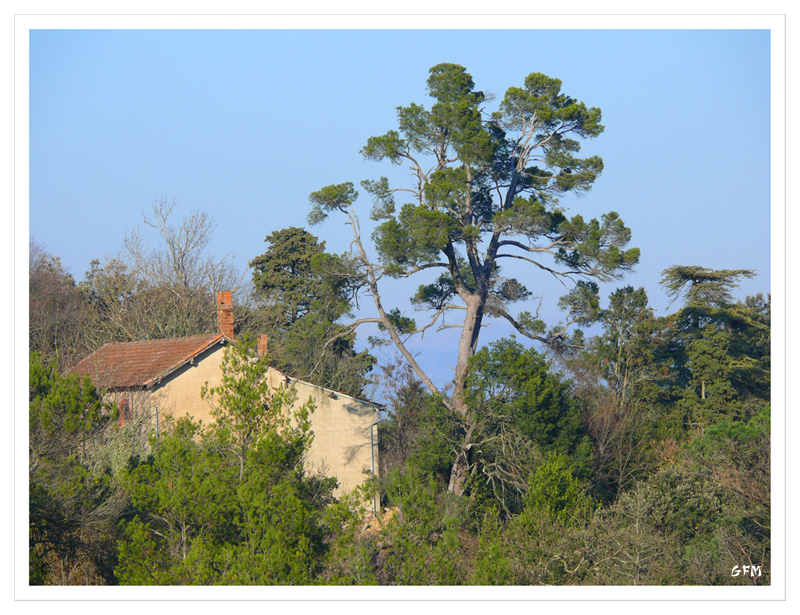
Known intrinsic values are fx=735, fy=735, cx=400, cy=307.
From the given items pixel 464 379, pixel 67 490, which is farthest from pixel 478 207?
pixel 67 490

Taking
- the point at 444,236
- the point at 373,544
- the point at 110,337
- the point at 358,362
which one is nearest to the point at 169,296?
the point at 110,337

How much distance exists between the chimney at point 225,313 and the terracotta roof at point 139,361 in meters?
0.57

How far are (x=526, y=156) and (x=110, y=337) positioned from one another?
708 inches

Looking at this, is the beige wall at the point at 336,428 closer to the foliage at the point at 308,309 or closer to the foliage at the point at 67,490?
the foliage at the point at 308,309

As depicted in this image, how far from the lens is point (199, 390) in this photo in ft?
65.1

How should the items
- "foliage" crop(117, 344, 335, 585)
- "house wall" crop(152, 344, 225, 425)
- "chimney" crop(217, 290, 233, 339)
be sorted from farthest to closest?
"chimney" crop(217, 290, 233, 339) < "house wall" crop(152, 344, 225, 425) < "foliage" crop(117, 344, 335, 585)

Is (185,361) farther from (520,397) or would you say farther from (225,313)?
(520,397)

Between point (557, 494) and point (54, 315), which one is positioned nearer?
point (557, 494)

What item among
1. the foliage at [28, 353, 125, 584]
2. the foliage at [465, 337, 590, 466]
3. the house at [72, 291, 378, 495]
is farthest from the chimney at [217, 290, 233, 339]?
the foliage at [28, 353, 125, 584]

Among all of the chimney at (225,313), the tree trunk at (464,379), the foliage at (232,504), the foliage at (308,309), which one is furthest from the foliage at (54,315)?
the foliage at (232,504)

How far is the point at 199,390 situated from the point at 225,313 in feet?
9.15

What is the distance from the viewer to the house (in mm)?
18688

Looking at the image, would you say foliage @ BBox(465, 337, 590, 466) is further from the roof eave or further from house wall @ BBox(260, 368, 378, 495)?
the roof eave

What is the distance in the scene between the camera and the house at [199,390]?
18.7 metres
